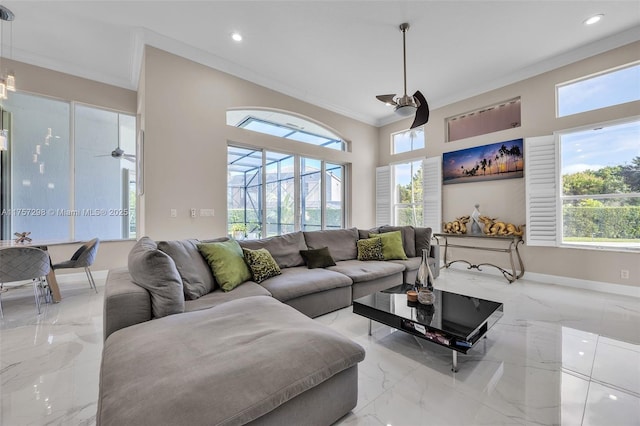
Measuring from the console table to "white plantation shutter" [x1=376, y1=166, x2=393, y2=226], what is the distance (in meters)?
1.37

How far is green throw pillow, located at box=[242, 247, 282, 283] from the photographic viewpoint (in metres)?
2.66

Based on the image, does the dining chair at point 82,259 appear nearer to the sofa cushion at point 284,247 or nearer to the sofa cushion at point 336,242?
the sofa cushion at point 284,247

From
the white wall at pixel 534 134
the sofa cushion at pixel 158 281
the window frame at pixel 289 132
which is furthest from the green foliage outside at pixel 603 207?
the sofa cushion at pixel 158 281

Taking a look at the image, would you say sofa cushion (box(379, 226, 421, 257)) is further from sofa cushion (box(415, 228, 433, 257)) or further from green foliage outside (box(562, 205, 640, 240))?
green foliage outside (box(562, 205, 640, 240))

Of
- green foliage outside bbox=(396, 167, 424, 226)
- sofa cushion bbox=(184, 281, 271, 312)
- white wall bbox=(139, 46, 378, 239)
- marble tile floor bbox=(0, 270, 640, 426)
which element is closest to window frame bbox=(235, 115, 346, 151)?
white wall bbox=(139, 46, 378, 239)

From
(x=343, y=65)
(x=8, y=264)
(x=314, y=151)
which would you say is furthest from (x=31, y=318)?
(x=343, y=65)

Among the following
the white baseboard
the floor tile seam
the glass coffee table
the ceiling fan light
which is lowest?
the floor tile seam

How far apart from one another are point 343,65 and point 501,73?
2.69 metres

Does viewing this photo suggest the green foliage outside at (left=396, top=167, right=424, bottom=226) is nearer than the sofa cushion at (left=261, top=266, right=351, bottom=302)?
No

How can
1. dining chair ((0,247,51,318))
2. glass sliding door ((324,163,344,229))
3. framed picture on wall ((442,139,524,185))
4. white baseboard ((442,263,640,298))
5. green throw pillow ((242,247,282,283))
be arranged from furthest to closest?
glass sliding door ((324,163,344,229))
framed picture on wall ((442,139,524,185))
white baseboard ((442,263,640,298))
dining chair ((0,247,51,318))
green throw pillow ((242,247,282,283))

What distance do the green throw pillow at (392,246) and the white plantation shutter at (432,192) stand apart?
5.96ft

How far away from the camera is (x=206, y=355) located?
4.09 feet

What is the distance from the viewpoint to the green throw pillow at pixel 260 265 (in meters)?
2.66

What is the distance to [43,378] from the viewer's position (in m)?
1.81
